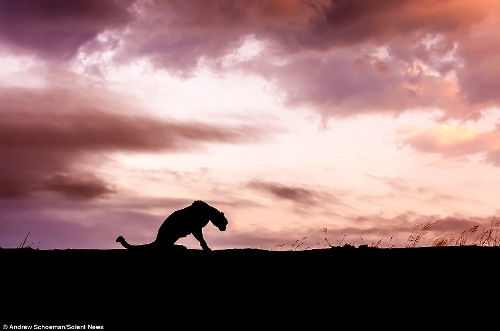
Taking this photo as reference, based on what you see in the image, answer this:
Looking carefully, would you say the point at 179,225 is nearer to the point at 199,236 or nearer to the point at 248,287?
the point at 199,236

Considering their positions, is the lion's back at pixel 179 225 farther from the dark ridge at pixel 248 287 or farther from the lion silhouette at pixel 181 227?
the dark ridge at pixel 248 287

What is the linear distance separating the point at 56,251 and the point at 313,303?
6328mm

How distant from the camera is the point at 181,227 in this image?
10953 mm

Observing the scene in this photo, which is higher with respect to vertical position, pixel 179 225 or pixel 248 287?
pixel 179 225

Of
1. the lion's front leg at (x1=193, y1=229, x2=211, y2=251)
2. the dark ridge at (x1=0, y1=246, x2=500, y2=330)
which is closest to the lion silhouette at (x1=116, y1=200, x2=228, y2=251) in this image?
the lion's front leg at (x1=193, y1=229, x2=211, y2=251)

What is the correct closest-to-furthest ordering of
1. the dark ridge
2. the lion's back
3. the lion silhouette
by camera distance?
1. the dark ridge
2. the lion silhouette
3. the lion's back

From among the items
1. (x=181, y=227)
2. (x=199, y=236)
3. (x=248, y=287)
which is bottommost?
(x=248, y=287)

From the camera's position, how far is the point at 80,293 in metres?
9.36

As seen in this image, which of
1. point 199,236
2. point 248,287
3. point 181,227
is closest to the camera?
point 248,287

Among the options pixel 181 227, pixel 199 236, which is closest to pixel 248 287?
pixel 199 236

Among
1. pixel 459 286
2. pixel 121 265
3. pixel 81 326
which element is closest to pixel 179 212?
pixel 121 265

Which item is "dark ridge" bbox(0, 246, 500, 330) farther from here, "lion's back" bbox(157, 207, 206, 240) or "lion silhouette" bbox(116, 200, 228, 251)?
"lion's back" bbox(157, 207, 206, 240)

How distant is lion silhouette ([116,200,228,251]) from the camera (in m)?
10.8

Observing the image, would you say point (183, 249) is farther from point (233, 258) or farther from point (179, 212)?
point (233, 258)
